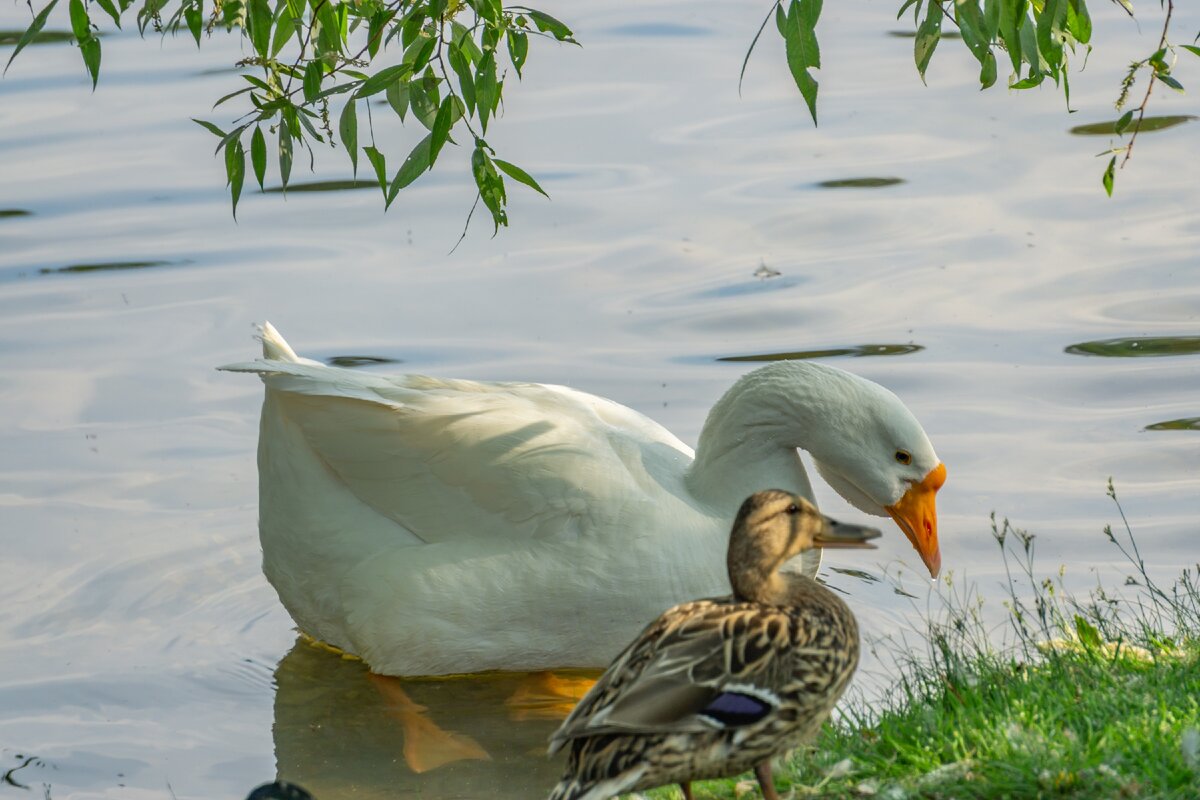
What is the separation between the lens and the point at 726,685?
143 inches

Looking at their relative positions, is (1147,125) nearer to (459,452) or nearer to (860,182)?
(860,182)

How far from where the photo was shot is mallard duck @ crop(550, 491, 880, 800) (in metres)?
3.60

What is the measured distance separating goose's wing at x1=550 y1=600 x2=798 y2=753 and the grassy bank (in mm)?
546

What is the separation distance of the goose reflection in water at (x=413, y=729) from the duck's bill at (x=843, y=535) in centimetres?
180

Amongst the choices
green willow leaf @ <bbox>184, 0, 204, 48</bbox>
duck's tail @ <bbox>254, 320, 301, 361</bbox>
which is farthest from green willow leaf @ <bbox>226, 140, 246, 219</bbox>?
duck's tail @ <bbox>254, 320, 301, 361</bbox>

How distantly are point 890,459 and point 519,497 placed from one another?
133cm

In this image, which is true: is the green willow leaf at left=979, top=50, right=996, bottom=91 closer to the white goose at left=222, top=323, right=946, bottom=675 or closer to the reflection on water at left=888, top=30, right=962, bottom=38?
the white goose at left=222, top=323, right=946, bottom=675

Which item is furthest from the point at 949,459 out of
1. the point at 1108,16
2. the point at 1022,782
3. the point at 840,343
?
the point at 1108,16

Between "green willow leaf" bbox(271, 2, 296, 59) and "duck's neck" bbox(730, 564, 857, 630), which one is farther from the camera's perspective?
"green willow leaf" bbox(271, 2, 296, 59)

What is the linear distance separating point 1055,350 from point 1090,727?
5.04 m

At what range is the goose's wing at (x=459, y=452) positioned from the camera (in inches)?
229

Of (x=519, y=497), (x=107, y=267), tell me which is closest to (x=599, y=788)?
(x=519, y=497)

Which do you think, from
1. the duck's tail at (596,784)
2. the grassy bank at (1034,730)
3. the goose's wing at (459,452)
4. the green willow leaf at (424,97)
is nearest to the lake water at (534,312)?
the goose's wing at (459,452)

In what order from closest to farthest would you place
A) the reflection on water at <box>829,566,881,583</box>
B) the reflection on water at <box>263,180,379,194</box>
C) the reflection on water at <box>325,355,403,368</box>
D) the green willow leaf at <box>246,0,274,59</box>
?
the green willow leaf at <box>246,0,274,59</box>, the reflection on water at <box>829,566,881,583</box>, the reflection on water at <box>325,355,403,368</box>, the reflection on water at <box>263,180,379,194</box>
